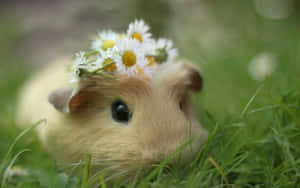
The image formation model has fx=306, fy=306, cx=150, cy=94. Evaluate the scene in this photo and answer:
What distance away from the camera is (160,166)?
1.57 m

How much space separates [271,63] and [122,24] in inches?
106

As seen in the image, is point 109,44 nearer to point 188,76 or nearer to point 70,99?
point 70,99

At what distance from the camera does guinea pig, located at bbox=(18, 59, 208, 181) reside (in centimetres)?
171

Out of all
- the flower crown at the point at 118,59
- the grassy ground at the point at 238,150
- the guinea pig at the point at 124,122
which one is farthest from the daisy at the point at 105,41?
the grassy ground at the point at 238,150

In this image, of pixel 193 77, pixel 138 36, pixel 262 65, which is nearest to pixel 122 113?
pixel 138 36

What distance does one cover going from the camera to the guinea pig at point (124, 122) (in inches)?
67.5

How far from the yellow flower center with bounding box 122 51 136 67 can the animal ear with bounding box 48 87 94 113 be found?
0.34 m

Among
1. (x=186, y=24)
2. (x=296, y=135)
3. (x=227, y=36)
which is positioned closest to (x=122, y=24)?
(x=186, y=24)

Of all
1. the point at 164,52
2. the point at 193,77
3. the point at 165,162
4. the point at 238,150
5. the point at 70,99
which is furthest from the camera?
the point at 193,77

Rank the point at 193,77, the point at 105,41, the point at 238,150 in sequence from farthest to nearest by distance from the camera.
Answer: the point at 193,77 < the point at 105,41 < the point at 238,150

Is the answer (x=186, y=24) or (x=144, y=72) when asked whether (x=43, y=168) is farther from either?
(x=186, y=24)

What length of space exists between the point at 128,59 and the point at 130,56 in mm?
25

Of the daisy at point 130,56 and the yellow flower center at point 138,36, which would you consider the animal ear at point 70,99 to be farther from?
the yellow flower center at point 138,36

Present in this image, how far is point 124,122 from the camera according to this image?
6.25 feet
